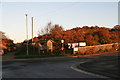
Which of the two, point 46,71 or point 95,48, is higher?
point 95,48

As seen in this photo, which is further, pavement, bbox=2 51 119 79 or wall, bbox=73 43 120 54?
wall, bbox=73 43 120 54

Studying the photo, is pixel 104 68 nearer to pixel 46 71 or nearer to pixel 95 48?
pixel 46 71

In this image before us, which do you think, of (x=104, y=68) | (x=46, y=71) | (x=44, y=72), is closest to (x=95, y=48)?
(x=104, y=68)

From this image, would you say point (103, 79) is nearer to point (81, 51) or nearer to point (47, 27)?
point (81, 51)

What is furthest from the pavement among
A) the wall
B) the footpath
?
the wall

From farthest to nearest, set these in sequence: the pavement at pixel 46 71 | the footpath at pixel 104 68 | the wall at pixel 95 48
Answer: the wall at pixel 95 48, the pavement at pixel 46 71, the footpath at pixel 104 68

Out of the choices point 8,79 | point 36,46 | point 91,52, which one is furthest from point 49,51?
point 8,79

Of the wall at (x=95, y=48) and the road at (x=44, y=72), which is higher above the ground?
the wall at (x=95, y=48)

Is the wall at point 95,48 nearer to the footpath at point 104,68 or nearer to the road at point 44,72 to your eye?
the road at point 44,72

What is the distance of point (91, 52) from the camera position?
35.8 m

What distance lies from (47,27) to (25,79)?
39423 millimetres

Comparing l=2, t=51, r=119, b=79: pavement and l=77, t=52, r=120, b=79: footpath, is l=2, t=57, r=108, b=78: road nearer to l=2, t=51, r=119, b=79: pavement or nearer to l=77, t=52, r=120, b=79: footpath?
l=2, t=51, r=119, b=79: pavement

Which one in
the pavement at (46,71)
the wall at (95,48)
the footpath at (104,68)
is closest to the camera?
the footpath at (104,68)

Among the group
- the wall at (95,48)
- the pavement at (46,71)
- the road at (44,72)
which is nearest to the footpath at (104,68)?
the pavement at (46,71)
